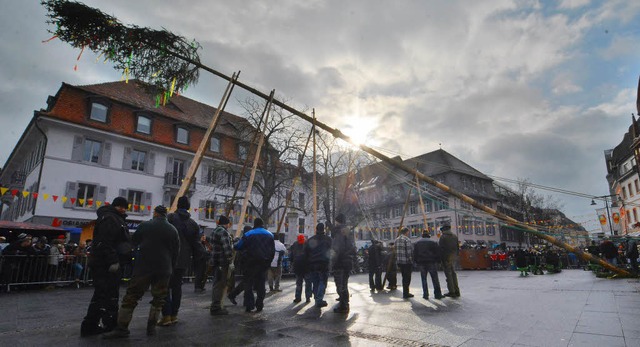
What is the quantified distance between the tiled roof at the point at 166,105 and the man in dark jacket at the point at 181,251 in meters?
16.8

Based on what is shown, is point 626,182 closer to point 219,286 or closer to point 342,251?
point 342,251

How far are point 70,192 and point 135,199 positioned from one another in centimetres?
431

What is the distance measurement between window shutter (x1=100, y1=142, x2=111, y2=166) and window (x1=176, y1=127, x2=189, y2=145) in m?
5.46

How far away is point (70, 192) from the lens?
78.2ft

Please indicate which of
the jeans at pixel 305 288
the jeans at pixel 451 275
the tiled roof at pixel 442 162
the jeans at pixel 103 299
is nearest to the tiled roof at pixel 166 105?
the jeans at pixel 305 288

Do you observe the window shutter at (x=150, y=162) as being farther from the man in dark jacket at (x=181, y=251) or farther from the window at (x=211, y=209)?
the man in dark jacket at (x=181, y=251)

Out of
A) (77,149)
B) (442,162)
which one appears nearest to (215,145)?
(77,149)

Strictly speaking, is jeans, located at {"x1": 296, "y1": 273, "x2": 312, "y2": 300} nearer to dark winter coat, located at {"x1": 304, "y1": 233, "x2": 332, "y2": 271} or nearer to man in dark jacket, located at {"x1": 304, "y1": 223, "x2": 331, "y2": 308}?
man in dark jacket, located at {"x1": 304, "y1": 223, "x2": 331, "y2": 308}

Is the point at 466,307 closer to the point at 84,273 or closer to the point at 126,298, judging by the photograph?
the point at 126,298

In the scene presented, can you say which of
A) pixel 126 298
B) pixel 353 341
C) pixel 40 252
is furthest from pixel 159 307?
pixel 40 252

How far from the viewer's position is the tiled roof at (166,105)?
26.9 metres

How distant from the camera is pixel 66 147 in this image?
79.5 ft

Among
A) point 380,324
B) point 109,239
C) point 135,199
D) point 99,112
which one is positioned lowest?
point 380,324

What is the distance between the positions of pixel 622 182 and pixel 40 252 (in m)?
56.9
